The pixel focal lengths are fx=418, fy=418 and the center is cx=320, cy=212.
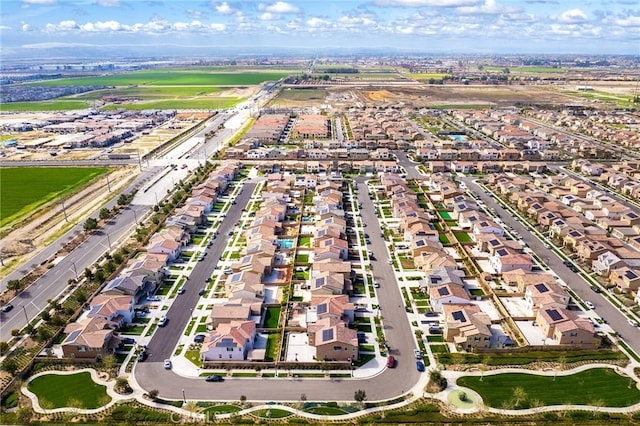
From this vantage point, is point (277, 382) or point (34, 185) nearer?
point (277, 382)

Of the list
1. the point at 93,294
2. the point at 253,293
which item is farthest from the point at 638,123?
the point at 93,294

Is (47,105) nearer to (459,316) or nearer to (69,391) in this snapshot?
(69,391)

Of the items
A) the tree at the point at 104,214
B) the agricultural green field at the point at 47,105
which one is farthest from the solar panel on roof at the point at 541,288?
the agricultural green field at the point at 47,105

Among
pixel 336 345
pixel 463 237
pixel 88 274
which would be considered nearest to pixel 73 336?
pixel 88 274

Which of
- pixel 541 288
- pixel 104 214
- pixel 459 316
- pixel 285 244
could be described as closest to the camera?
pixel 459 316

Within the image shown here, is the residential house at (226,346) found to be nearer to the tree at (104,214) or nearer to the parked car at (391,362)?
the parked car at (391,362)

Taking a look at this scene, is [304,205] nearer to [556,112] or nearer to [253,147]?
[253,147]
